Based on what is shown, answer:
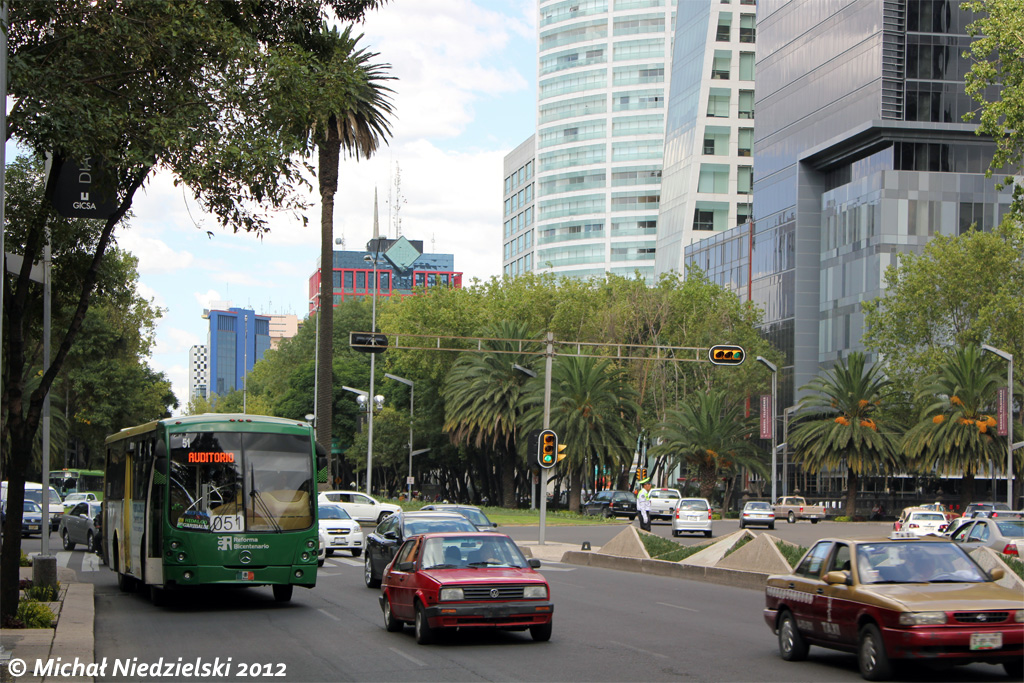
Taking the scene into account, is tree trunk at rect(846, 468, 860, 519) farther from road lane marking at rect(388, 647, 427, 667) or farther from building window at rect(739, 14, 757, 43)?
building window at rect(739, 14, 757, 43)

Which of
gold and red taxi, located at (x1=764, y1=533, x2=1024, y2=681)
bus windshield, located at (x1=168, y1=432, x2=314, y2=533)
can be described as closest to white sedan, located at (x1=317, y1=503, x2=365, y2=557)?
bus windshield, located at (x1=168, y1=432, x2=314, y2=533)

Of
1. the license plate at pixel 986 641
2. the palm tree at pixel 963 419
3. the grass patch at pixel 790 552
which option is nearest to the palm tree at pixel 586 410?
the palm tree at pixel 963 419

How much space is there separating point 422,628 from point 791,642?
450 centimetres

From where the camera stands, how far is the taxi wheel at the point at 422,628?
1428 cm

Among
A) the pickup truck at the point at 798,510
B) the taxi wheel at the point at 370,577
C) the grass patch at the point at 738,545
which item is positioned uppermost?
the grass patch at the point at 738,545

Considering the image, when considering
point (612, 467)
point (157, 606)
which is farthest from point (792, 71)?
point (157, 606)

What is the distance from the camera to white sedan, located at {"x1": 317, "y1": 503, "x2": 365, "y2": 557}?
33.8 metres

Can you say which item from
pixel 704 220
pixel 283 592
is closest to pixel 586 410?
pixel 283 592

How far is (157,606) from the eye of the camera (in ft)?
64.9

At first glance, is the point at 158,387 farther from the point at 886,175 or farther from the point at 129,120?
the point at 129,120

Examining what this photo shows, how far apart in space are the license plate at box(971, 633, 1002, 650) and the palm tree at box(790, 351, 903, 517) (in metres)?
53.9

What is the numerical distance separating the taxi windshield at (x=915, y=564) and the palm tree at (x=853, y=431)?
52574mm

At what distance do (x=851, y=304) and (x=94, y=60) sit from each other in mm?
68120

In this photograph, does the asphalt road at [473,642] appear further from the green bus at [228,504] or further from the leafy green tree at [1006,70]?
the leafy green tree at [1006,70]
